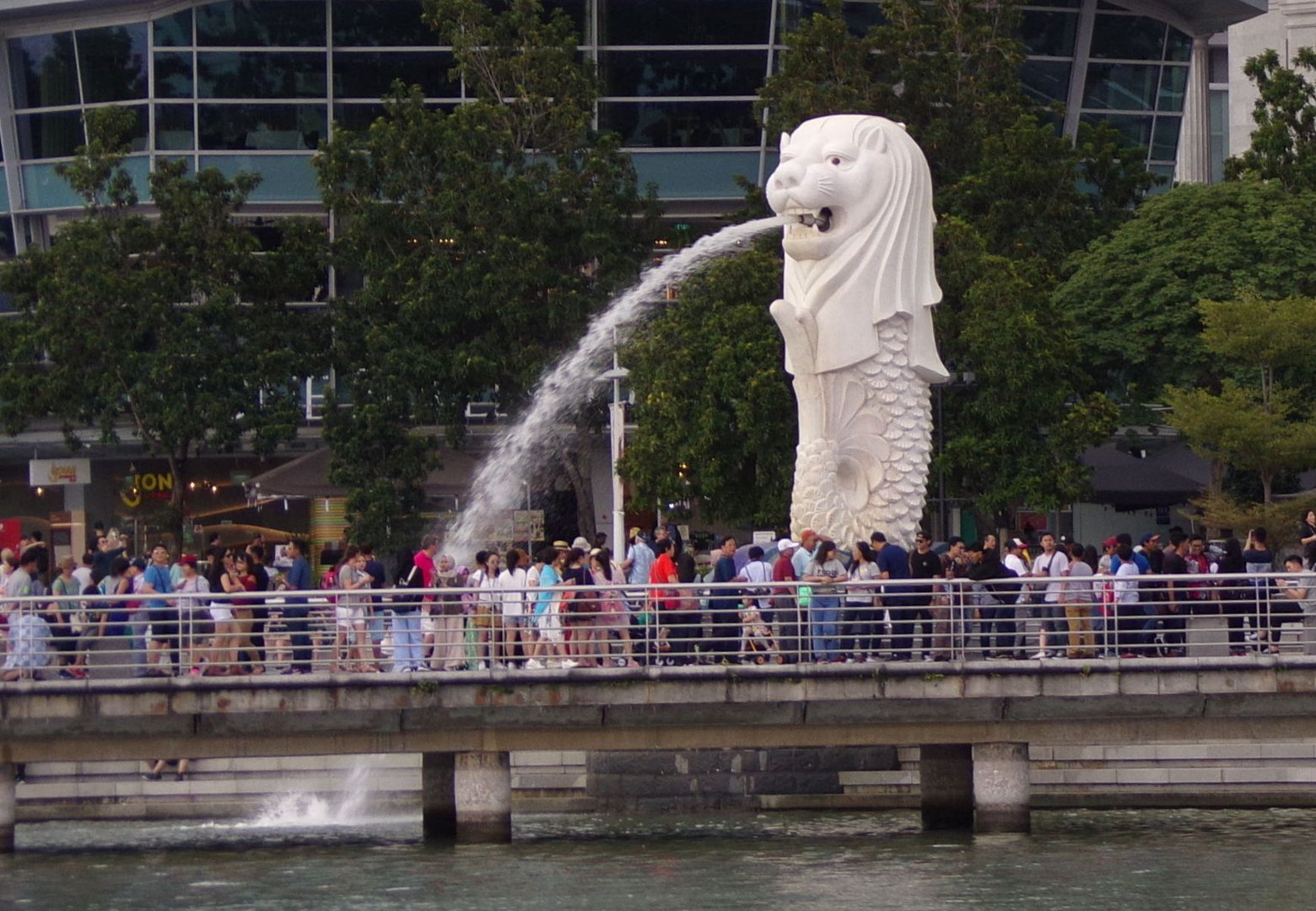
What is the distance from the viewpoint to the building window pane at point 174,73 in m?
45.5

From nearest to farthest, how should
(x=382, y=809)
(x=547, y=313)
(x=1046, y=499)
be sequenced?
(x=382, y=809) → (x=1046, y=499) → (x=547, y=313)

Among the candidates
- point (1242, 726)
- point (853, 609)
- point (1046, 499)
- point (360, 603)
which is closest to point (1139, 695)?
point (1242, 726)

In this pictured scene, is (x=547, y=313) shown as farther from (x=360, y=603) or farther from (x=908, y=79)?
(x=360, y=603)

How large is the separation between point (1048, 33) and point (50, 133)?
17.9 meters

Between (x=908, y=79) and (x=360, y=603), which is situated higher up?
(x=908, y=79)

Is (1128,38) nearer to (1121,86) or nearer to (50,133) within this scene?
(1121,86)

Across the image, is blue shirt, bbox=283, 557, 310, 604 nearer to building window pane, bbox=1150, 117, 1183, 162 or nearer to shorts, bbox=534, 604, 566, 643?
shorts, bbox=534, 604, 566, 643

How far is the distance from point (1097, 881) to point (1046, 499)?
50.6 feet

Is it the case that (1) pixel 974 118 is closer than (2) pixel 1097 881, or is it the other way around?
(2) pixel 1097 881

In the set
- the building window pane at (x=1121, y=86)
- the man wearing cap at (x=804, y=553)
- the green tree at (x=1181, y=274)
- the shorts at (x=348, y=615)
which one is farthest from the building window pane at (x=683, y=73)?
the shorts at (x=348, y=615)

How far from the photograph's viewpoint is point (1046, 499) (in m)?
35.5

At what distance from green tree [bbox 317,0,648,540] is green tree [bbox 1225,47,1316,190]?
31.4 feet

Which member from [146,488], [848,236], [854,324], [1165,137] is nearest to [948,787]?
[854,324]

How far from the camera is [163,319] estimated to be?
3978 centimetres
